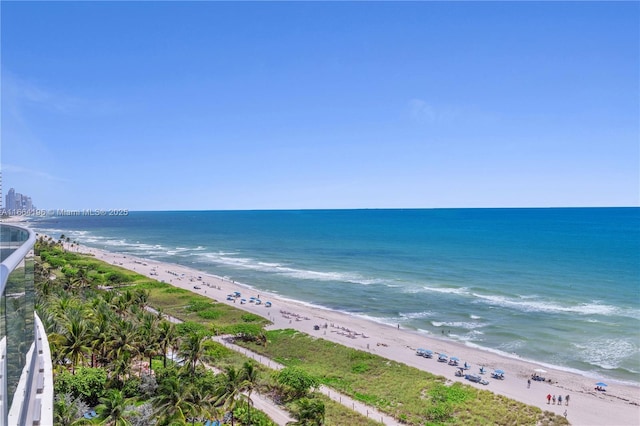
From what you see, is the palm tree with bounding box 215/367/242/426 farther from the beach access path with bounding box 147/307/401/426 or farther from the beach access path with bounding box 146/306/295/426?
the beach access path with bounding box 147/307/401/426

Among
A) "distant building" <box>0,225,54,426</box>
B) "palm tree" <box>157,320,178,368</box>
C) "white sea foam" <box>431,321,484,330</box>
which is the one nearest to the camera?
"distant building" <box>0,225,54,426</box>

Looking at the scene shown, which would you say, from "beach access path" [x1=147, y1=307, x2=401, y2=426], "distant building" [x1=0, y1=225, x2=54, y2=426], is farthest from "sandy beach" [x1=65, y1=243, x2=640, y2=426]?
"distant building" [x1=0, y1=225, x2=54, y2=426]

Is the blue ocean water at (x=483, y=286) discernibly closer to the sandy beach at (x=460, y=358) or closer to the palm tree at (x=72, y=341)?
the sandy beach at (x=460, y=358)

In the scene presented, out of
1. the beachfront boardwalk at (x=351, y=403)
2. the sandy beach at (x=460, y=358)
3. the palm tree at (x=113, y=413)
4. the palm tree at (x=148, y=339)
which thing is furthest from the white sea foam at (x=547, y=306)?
the palm tree at (x=113, y=413)

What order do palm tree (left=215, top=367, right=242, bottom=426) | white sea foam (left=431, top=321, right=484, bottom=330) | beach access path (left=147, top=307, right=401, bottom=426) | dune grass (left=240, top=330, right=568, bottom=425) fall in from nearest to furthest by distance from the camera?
1. palm tree (left=215, top=367, right=242, bottom=426)
2. beach access path (left=147, top=307, right=401, bottom=426)
3. dune grass (left=240, top=330, right=568, bottom=425)
4. white sea foam (left=431, top=321, right=484, bottom=330)

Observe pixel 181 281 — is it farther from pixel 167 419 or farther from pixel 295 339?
pixel 167 419

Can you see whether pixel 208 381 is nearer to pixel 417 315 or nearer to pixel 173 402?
pixel 173 402
